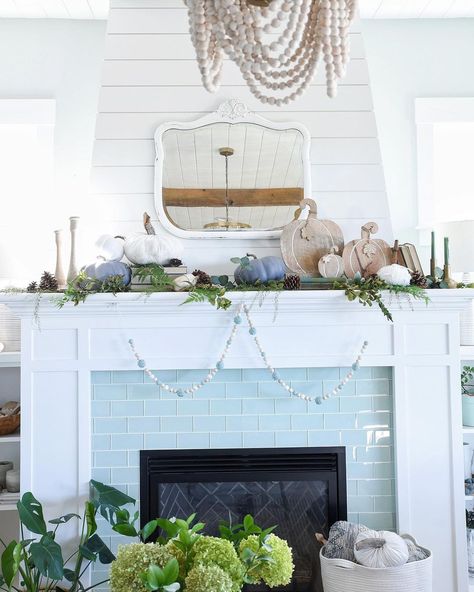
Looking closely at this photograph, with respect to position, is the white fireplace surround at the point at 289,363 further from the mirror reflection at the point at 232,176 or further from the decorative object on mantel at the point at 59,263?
the mirror reflection at the point at 232,176

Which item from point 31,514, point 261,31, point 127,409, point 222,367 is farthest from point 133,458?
point 261,31

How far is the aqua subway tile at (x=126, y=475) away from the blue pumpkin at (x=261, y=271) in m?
0.86

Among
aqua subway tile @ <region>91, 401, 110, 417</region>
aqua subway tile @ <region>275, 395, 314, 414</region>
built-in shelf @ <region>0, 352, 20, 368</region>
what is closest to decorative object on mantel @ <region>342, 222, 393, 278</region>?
aqua subway tile @ <region>275, 395, 314, 414</region>

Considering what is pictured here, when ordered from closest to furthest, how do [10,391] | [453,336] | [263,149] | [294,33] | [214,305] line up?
[294,33], [214,305], [453,336], [263,149], [10,391]

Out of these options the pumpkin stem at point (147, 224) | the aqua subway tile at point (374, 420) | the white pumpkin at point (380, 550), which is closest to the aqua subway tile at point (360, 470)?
the aqua subway tile at point (374, 420)

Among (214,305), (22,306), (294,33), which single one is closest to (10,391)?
(22,306)

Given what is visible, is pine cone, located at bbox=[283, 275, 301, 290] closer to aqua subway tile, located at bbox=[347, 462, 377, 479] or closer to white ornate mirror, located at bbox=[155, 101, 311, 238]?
white ornate mirror, located at bbox=[155, 101, 311, 238]

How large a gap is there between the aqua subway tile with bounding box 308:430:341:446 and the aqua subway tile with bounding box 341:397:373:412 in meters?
0.11

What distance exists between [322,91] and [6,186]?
1528mm

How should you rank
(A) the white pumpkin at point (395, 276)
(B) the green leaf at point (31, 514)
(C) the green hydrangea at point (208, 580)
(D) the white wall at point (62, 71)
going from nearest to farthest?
(C) the green hydrangea at point (208, 580), (B) the green leaf at point (31, 514), (A) the white pumpkin at point (395, 276), (D) the white wall at point (62, 71)

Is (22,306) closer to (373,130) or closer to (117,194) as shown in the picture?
(117,194)

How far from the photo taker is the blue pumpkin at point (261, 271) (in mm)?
2125

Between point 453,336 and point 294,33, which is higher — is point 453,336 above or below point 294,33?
below

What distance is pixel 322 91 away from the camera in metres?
2.44
